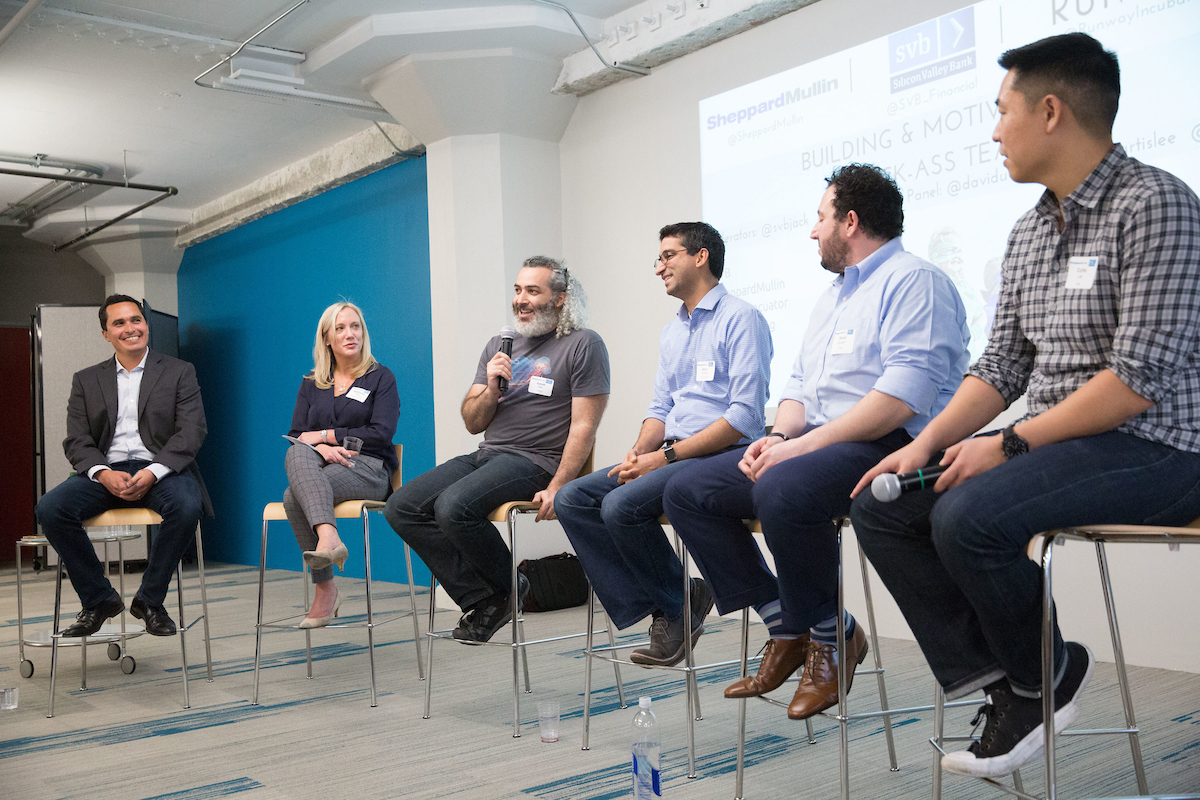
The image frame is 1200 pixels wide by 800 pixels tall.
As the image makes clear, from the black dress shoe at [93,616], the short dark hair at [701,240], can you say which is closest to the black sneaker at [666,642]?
the short dark hair at [701,240]

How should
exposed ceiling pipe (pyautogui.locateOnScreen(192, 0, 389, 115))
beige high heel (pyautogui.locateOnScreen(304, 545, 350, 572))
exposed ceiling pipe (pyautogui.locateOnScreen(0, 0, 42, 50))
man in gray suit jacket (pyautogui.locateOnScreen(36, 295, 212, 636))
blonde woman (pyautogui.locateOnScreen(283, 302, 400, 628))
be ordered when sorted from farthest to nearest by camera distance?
exposed ceiling pipe (pyautogui.locateOnScreen(192, 0, 389, 115))
exposed ceiling pipe (pyautogui.locateOnScreen(0, 0, 42, 50))
man in gray suit jacket (pyautogui.locateOnScreen(36, 295, 212, 636))
blonde woman (pyautogui.locateOnScreen(283, 302, 400, 628))
beige high heel (pyautogui.locateOnScreen(304, 545, 350, 572))

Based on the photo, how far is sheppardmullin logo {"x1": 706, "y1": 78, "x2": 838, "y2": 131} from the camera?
4.13 metres

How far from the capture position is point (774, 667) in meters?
2.12

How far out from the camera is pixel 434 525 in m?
3.13

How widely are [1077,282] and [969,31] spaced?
2.34 meters

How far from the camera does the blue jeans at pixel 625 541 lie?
2541 millimetres

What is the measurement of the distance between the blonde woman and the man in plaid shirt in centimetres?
198

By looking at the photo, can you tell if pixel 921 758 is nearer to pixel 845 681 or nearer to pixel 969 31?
pixel 845 681

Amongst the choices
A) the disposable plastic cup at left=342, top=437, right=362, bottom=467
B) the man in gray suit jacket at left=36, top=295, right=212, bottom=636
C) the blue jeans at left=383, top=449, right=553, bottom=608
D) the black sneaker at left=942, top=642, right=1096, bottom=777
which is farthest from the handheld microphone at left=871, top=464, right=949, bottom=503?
the man in gray suit jacket at left=36, top=295, right=212, bottom=636

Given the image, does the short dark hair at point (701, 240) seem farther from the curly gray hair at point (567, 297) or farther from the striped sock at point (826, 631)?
the striped sock at point (826, 631)

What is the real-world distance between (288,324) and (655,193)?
12.2ft

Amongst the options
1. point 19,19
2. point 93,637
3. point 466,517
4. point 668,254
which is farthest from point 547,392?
point 19,19

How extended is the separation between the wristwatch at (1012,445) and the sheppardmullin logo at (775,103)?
2781mm

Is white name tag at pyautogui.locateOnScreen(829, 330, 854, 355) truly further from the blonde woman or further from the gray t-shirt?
the blonde woman
